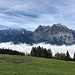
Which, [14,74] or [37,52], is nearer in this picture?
[14,74]

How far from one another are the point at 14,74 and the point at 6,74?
172 centimetres

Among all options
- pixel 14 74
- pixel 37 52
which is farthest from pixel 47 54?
pixel 14 74

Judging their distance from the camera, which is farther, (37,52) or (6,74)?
(37,52)

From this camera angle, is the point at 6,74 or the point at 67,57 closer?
the point at 6,74

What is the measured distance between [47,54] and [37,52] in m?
9.94

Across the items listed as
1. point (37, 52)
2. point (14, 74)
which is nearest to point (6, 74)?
point (14, 74)

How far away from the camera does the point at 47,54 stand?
194875mm

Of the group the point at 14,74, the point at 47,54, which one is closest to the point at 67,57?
the point at 47,54

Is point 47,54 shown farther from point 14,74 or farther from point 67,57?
point 14,74

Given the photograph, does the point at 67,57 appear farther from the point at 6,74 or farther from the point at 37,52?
the point at 6,74

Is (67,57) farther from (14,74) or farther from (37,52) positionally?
(14,74)

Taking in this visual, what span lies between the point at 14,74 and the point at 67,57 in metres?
154

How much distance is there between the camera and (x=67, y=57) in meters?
191

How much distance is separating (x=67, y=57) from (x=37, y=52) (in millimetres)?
29270
